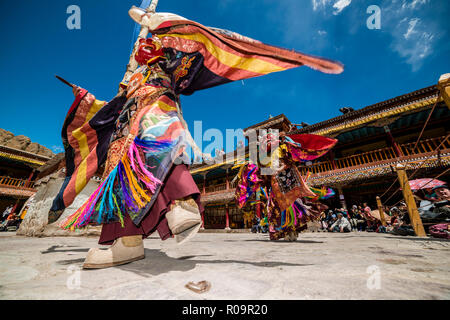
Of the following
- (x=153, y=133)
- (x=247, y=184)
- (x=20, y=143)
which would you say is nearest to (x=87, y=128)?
(x=153, y=133)

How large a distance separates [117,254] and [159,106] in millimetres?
Result: 903

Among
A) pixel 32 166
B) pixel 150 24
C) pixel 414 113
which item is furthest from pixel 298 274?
pixel 32 166

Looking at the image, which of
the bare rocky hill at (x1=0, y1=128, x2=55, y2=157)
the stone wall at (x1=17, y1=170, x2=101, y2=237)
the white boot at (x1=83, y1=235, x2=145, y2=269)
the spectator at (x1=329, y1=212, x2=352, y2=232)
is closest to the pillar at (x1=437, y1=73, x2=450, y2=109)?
the white boot at (x1=83, y1=235, x2=145, y2=269)

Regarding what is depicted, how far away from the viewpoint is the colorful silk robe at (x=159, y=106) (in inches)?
37.4

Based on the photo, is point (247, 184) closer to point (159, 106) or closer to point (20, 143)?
point (159, 106)

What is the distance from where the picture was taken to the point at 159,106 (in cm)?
124

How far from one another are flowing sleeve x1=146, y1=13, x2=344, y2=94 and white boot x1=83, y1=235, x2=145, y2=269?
3.56 feet

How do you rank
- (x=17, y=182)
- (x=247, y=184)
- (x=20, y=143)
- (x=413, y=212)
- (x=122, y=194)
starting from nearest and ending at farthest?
(x=122, y=194)
(x=413, y=212)
(x=247, y=184)
(x=17, y=182)
(x=20, y=143)

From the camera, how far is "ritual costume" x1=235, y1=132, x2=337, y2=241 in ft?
8.77

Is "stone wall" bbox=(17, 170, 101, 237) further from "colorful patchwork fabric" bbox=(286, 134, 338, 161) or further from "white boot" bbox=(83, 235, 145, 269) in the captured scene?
"colorful patchwork fabric" bbox=(286, 134, 338, 161)

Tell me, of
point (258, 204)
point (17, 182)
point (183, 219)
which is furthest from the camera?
point (17, 182)

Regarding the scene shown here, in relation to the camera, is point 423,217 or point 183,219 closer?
point 183,219
